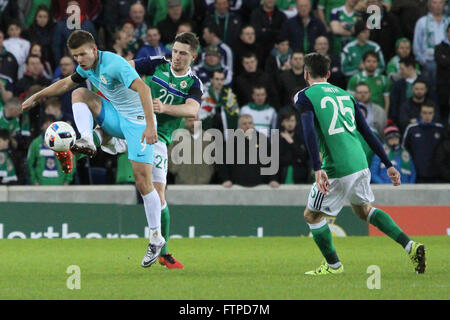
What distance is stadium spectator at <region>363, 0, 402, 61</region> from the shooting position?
17.5 m

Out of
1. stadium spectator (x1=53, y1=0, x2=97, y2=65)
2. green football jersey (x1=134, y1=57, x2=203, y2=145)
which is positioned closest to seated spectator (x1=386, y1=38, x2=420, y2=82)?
stadium spectator (x1=53, y1=0, x2=97, y2=65)

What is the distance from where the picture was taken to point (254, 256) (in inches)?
452

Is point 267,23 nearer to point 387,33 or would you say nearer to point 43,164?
point 387,33

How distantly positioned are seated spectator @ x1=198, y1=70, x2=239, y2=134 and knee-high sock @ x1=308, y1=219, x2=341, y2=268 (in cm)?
675

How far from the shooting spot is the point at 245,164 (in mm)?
15539

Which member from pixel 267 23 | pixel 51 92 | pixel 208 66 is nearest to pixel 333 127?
pixel 51 92

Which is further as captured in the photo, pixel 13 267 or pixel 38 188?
pixel 38 188

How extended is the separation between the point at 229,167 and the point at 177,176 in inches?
36.8

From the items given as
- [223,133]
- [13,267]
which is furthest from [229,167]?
[13,267]

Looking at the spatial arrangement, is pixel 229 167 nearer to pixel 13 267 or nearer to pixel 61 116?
pixel 61 116

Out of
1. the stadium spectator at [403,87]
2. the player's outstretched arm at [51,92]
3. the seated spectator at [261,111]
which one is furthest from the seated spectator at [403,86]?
the player's outstretched arm at [51,92]

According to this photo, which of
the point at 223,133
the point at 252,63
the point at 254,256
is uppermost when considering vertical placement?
the point at 252,63

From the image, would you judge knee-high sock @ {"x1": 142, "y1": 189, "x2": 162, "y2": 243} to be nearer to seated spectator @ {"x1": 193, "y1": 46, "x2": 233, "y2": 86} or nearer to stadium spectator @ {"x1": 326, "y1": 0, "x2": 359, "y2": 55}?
seated spectator @ {"x1": 193, "y1": 46, "x2": 233, "y2": 86}

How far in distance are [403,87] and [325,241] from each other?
8.02 meters
